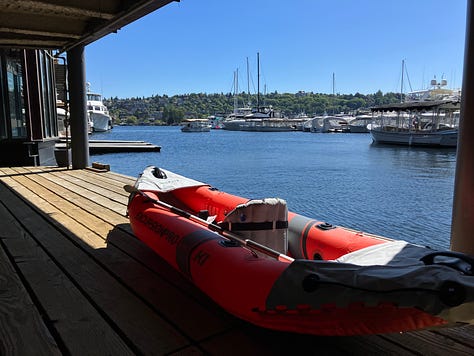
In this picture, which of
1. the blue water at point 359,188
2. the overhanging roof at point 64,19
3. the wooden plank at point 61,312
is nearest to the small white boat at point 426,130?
the blue water at point 359,188

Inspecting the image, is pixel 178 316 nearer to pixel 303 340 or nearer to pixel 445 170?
pixel 303 340

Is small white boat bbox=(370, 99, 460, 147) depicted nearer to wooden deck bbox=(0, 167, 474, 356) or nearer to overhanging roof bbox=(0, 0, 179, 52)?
overhanging roof bbox=(0, 0, 179, 52)

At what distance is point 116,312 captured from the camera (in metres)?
1.89

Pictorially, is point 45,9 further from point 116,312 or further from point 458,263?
point 458,263

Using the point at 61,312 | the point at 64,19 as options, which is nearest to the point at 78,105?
the point at 64,19

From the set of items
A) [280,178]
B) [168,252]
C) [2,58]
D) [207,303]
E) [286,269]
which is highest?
[2,58]

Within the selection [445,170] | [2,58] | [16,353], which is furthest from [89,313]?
[445,170]

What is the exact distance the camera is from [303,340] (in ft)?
5.37

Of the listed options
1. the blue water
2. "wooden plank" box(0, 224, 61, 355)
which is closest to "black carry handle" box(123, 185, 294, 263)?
"wooden plank" box(0, 224, 61, 355)

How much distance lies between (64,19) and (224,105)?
10227 centimetres

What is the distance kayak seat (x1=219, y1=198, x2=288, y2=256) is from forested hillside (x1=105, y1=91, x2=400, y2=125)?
89030 millimetres

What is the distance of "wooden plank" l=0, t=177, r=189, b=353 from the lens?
1.65 m

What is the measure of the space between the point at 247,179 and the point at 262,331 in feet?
44.0

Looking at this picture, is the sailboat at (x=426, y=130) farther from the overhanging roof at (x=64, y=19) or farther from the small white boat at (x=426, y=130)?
the overhanging roof at (x=64, y=19)
